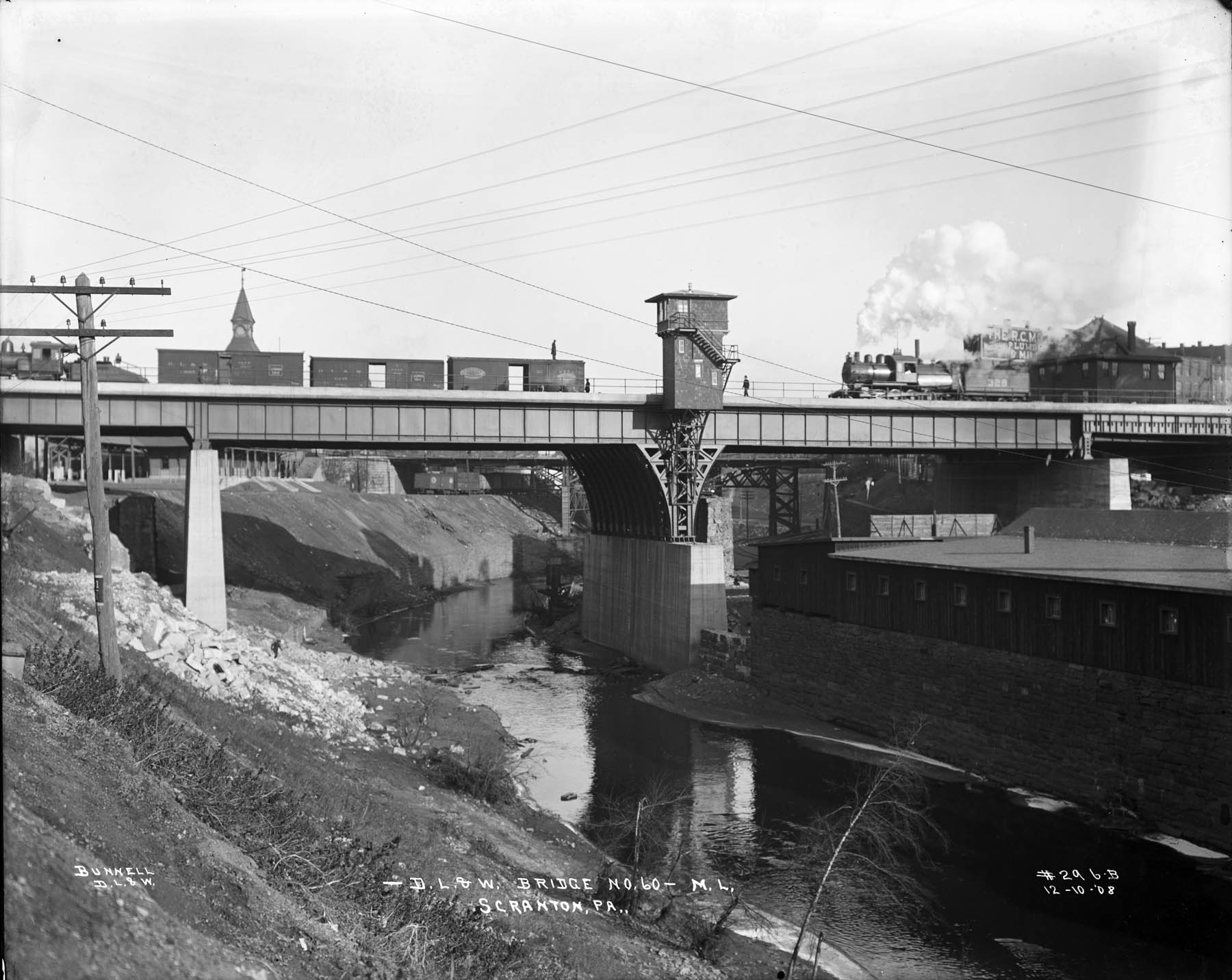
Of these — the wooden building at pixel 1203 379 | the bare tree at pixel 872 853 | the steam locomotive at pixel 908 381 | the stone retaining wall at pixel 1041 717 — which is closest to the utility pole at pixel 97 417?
the bare tree at pixel 872 853

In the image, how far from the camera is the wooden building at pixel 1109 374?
7269cm

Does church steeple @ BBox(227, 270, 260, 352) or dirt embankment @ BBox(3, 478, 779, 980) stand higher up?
church steeple @ BBox(227, 270, 260, 352)

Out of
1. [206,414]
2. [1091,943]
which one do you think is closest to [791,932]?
[1091,943]

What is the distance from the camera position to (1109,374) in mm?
73375

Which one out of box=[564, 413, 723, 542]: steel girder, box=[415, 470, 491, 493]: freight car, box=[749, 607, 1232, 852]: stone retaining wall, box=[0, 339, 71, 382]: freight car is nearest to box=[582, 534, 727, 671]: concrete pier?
box=[564, 413, 723, 542]: steel girder

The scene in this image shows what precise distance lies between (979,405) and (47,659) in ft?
163

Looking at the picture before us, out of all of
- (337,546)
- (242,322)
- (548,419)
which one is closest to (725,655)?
(548,419)

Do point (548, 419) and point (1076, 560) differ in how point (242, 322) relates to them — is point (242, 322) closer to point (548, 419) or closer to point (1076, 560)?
point (548, 419)

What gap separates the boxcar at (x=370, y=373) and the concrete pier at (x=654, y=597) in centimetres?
1506

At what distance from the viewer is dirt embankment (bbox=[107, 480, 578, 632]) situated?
64750 millimetres

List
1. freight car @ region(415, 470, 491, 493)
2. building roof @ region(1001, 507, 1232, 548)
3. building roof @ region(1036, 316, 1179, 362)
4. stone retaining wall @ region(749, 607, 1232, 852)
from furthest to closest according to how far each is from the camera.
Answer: freight car @ region(415, 470, 491, 493) < building roof @ region(1036, 316, 1179, 362) < building roof @ region(1001, 507, 1232, 548) < stone retaining wall @ region(749, 607, 1232, 852)

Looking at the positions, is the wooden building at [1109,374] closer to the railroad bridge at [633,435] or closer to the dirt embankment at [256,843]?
the railroad bridge at [633,435]

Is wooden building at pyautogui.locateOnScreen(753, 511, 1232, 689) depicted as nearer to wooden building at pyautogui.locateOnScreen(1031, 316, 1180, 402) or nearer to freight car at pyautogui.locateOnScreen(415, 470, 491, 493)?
wooden building at pyautogui.locateOnScreen(1031, 316, 1180, 402)

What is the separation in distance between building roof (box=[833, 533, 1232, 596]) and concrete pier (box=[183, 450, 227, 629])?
1080 inches
